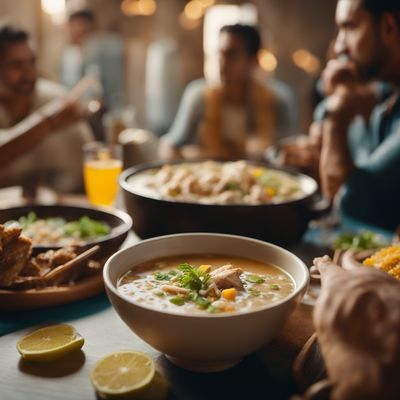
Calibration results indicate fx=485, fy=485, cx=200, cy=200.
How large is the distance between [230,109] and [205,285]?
16.2ft

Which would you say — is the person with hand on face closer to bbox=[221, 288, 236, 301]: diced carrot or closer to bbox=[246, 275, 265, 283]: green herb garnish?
bbox=[246, 275, 265, 283]: green herb garnish

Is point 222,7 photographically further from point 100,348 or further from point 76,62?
point 100,348

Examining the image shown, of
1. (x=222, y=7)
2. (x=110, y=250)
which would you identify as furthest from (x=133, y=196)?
(x=222, y=7)

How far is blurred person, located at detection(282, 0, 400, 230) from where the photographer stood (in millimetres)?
2826

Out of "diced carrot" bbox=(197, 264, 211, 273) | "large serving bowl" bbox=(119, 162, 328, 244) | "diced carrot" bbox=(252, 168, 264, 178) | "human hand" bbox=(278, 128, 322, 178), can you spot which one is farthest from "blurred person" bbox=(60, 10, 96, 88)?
"diced carrot" bbox=(197, 264, 211, 273)

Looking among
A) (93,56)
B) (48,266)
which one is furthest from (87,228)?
(93,56)

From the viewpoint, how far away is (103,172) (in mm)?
2482

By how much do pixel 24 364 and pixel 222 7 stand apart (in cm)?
889

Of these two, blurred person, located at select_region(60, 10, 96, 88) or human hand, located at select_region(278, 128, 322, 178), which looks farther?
blurred person, located at select_region(60, 10, 96, 88)

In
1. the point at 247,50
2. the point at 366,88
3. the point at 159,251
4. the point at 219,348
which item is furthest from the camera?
the point at 247,50

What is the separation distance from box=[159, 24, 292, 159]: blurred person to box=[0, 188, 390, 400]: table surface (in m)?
3.97

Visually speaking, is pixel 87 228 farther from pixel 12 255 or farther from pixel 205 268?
pixel 205 268

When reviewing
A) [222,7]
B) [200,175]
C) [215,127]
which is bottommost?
[215,127]

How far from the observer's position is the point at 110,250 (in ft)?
5.35
